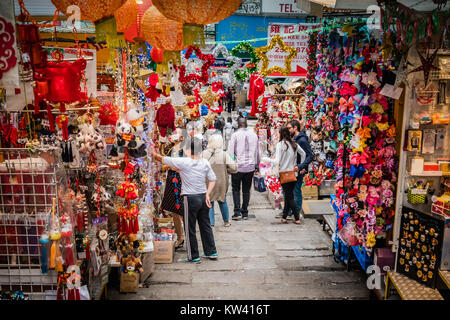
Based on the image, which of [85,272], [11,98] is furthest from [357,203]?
[11,98]

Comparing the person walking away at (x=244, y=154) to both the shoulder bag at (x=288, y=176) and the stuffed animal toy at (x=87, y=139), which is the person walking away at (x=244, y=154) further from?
the stuffed animal toy at (x=87, y=139)

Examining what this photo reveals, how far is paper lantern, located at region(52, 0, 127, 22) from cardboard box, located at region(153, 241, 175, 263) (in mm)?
3479

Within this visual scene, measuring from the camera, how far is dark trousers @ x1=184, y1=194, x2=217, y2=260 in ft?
16.3

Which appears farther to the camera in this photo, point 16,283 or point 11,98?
point 11,98

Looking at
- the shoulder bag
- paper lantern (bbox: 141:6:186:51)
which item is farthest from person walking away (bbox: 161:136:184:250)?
paper lantern (bbox: 141:6:186:51)

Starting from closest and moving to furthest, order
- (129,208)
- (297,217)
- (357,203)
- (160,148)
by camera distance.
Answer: (129,208), (357,203), (160,148), (297,217)

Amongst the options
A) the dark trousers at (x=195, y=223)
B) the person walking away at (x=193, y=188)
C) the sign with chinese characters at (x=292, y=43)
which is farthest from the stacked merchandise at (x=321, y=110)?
the dark trousers at (x=195, y=223)

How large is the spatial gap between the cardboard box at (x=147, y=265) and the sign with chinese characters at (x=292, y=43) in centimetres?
385

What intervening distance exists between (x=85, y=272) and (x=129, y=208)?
819mm

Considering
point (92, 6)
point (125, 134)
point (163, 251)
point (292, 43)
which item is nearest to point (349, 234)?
point (163, 251)

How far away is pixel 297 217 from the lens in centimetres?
664

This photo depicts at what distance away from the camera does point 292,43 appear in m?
7.18

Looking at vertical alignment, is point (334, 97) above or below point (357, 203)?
above
